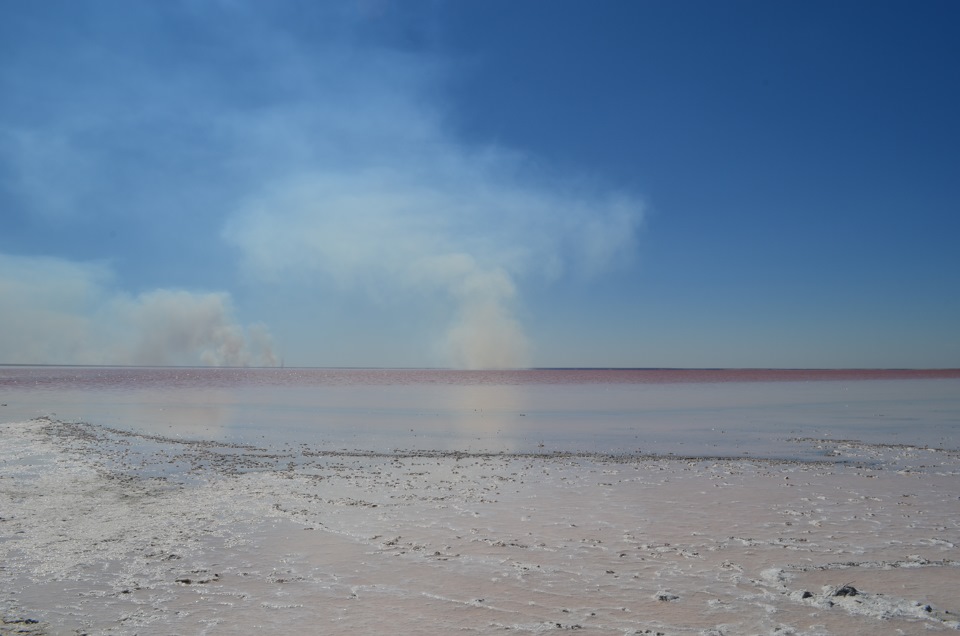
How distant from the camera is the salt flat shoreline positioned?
700 centimetres

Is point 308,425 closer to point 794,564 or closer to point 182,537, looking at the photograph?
point 182,537

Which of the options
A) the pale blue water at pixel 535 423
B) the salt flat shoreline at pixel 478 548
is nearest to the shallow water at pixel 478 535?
the salt flat shoreline at pixel 478 548

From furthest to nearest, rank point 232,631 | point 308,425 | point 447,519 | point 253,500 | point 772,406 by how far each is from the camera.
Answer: point 772,406, point 308,425, point 253,500, point 447,519, point 232,631

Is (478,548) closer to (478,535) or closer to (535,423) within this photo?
(478,535)

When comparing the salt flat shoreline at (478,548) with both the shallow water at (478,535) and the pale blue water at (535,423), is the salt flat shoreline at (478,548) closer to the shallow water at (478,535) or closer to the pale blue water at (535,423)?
the shallow water at (478,535)

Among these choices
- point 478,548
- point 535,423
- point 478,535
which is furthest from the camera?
point 535,423

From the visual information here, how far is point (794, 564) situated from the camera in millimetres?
8688

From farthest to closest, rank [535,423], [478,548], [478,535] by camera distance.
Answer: [535,423], [478,535], [478,548]

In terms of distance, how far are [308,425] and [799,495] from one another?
63.0 feet

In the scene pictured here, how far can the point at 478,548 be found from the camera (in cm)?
945

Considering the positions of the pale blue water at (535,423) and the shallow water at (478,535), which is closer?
the shallow water at (478,535)

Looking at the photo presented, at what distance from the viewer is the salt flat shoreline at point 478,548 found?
23.0 feet

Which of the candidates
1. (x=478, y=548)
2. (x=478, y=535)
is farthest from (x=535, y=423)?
(x=478, y=548)

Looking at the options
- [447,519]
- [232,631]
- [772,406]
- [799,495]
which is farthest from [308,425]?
[772,406]
